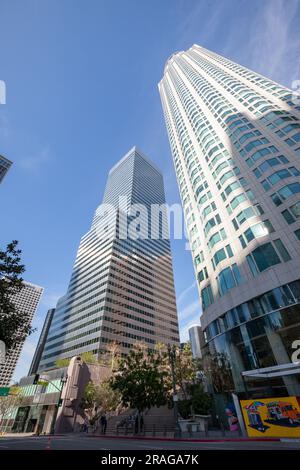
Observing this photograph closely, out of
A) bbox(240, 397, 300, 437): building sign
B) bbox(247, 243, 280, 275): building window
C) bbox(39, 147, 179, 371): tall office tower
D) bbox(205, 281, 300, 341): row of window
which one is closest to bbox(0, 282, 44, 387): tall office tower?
bbox(39, 147, 179, 371): tall office tower

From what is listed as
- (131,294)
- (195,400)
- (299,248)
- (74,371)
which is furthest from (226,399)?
(131,294)

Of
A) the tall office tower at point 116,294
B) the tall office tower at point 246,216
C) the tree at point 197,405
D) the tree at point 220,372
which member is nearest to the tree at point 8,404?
the tall office tower at point 116,294

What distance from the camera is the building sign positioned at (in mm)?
12565

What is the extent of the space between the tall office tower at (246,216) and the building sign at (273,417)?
524cm

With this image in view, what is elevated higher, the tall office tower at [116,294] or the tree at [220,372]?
the tall office tower at [116,294]

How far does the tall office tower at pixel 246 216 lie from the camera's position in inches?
833

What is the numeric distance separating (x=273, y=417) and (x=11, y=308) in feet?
58.8

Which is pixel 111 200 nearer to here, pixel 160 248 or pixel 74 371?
pixel 160 248

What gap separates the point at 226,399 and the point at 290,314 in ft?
34.2

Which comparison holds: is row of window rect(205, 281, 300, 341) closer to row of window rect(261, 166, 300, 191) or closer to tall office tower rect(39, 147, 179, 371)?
row of window rect(261, 166, 300, 191)

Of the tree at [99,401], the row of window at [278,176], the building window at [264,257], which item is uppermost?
the row of window at [278,176]

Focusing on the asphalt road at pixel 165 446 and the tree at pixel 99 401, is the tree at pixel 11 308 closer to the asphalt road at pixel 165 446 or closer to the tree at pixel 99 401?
the asphalt road at pixel 165 446

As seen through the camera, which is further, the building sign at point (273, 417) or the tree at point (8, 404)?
the tree at point (8, 404)

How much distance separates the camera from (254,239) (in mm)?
26297
